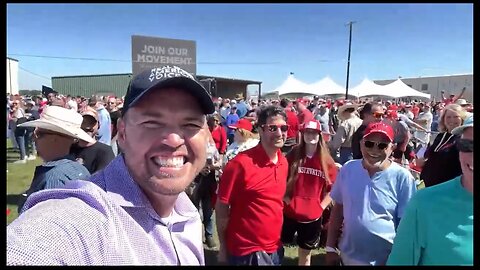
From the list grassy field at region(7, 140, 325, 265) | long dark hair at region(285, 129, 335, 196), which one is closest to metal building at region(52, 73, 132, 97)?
grassy field at region(7, 140, 325, 265)

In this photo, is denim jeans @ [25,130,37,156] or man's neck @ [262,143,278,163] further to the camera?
denim jeans @ [25,130,37,156]

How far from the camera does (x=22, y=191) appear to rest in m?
5.70

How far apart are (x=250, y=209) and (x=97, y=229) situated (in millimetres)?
1669

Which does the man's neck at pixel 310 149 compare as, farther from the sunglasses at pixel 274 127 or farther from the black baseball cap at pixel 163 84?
the black baseball cap at pixel 163 84

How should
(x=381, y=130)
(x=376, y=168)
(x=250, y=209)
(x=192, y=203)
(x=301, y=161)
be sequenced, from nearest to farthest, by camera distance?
1. (x=192, y=203)
2. (x=376, y=168)
3. (x=381, y=130)
4. (x=250, y=209)
5. (x=301, y=161)

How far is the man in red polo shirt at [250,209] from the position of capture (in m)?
2.38

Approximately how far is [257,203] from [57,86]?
382 inches

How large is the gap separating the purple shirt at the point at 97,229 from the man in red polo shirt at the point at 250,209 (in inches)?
50.8

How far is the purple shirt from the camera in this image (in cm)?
74

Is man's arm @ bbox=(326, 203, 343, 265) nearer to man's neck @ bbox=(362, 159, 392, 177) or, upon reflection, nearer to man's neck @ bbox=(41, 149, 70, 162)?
man's neck @ bbox=(362, 159, 392, 177)

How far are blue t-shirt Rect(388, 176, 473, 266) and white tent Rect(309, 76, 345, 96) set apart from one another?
798 inches

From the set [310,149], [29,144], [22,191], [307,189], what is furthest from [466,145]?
[29,144]

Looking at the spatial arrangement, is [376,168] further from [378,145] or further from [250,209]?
[250,209]

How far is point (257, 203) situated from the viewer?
2430 millimetres
